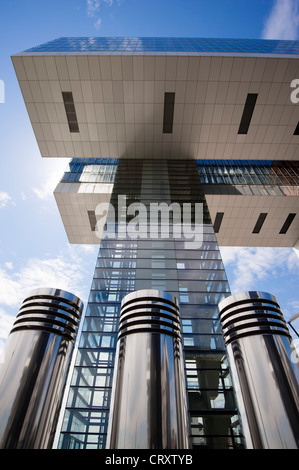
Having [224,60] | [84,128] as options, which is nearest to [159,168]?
[84,128]

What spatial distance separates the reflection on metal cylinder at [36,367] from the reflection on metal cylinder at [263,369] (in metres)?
1.65

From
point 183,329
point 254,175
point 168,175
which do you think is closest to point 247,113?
point 168,175

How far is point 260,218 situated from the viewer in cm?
1769

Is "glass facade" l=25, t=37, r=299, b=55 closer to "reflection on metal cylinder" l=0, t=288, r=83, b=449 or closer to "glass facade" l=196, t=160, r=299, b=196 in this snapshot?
"glass facade" l=196, t=160, r=299, b=196

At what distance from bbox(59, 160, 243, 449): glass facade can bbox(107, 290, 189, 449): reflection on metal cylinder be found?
2668mm

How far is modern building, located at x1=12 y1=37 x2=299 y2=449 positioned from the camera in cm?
491

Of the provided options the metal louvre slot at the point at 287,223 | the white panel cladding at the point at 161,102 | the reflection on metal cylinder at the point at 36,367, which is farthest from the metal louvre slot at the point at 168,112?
the reflection on metal cylinder at the point at 36,367

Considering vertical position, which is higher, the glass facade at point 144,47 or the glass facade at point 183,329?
the glass facade at point 144,47

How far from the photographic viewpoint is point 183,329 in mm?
5570

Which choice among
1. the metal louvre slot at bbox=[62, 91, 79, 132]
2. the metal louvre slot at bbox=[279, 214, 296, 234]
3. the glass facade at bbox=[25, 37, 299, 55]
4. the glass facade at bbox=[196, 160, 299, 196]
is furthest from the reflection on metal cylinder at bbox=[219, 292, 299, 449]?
the metal louvre slot at bbox=[279, 214, 296, 234]

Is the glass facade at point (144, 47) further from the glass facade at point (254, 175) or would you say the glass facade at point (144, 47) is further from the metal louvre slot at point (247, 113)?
the glass facade at point (254, 175)

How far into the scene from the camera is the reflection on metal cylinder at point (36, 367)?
190 centimetres

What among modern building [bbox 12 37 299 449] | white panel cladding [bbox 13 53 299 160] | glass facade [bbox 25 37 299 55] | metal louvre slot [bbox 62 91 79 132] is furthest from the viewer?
metal louvre slot [bbox 62 91 79 132]
